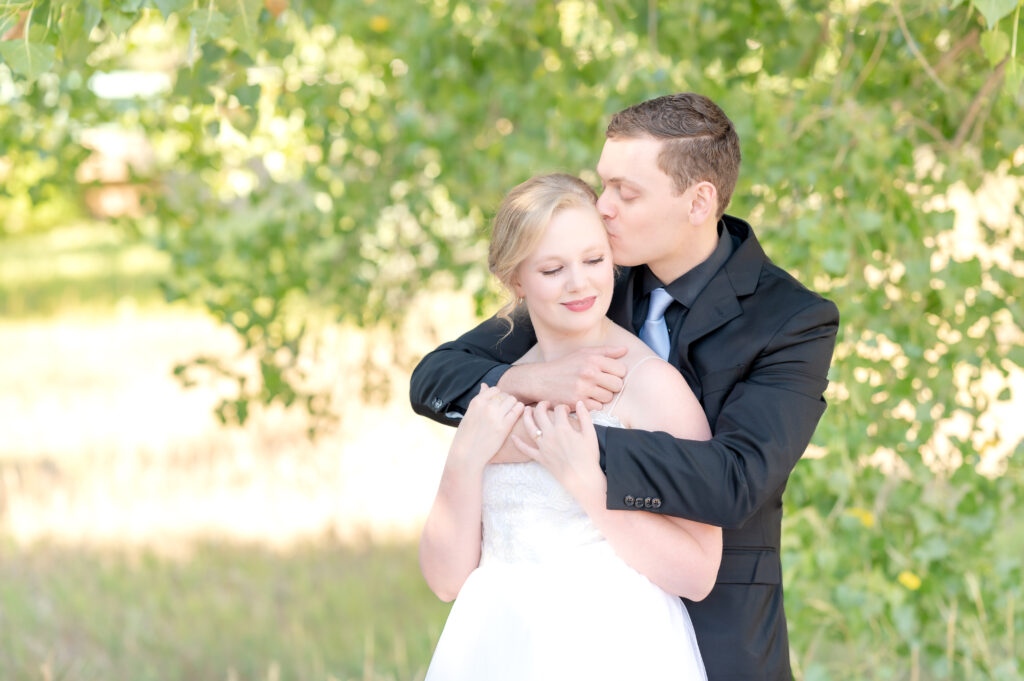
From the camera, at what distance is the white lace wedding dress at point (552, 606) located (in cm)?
207

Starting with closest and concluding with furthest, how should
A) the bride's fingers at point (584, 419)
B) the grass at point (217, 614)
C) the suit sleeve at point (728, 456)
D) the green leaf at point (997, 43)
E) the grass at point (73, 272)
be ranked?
the suit sleeve at point (728, 456)
the bride's fingers at point (584, 419)
the green leaf at point (997, 43)
the grass at point (217, 614)
the grass at point (73, 272)

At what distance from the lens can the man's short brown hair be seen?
2270 millimetres

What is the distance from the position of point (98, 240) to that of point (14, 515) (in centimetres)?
1635

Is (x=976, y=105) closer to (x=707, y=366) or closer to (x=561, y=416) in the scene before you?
(x=707, y=366)

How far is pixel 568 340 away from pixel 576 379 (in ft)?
0.64

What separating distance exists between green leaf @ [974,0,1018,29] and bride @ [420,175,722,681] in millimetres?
785

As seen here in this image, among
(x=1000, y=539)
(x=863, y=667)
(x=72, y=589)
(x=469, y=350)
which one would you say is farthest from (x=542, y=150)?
(x=72, y=589)

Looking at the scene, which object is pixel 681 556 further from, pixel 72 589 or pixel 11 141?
pixel 72 589

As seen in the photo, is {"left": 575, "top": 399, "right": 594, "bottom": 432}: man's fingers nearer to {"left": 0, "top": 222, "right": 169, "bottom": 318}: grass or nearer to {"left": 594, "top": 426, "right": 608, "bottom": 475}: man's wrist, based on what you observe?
{"left": 594, "top": 426, "right": 608, "bottom": 475}: man's wrist

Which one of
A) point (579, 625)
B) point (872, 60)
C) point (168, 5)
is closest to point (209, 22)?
point (168, 5)

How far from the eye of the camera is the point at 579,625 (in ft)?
6.86

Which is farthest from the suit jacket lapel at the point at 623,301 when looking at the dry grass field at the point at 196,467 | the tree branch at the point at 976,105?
the dry grass field at the point at 196,467

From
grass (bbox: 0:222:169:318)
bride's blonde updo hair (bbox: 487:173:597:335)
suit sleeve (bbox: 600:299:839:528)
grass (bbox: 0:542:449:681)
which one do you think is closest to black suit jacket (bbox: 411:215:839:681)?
suit sleeve (bbox: 600:299:839:528)

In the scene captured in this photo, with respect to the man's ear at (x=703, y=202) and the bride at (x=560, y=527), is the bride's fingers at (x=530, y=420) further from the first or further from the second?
the man's ear at (x=703, y=202)
